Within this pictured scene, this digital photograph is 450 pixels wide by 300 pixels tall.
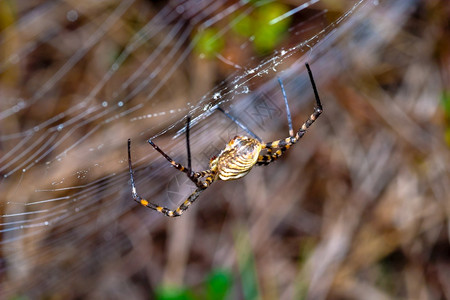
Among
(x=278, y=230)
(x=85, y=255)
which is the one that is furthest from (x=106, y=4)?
(x=278, y=230)

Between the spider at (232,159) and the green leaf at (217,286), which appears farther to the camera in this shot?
the green leaf at (217,286)

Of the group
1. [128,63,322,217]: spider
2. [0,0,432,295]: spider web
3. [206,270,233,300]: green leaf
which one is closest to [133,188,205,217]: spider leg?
[128,63,322,217]: spider

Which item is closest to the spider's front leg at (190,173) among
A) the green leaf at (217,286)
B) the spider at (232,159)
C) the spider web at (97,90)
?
the spider at (232,159)

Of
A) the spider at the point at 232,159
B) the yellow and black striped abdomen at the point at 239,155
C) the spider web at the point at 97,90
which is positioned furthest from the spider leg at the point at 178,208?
the spider web at the point at 97,90

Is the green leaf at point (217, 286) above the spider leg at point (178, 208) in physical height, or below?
below

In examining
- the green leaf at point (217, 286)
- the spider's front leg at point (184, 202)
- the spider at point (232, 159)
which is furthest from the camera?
the green leaf at point (217, 286)

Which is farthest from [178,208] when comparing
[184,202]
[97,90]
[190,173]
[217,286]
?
[97,90]

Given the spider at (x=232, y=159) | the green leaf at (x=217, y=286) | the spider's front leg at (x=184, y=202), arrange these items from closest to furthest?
the spider at (x=232, y=159) → the spider's front leg at (x=184, y=202) → the green leaf at (x=217, y=286)

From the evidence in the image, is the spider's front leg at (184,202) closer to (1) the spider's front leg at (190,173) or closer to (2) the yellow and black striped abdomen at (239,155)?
(1) the spider's front leg at (190,173)
